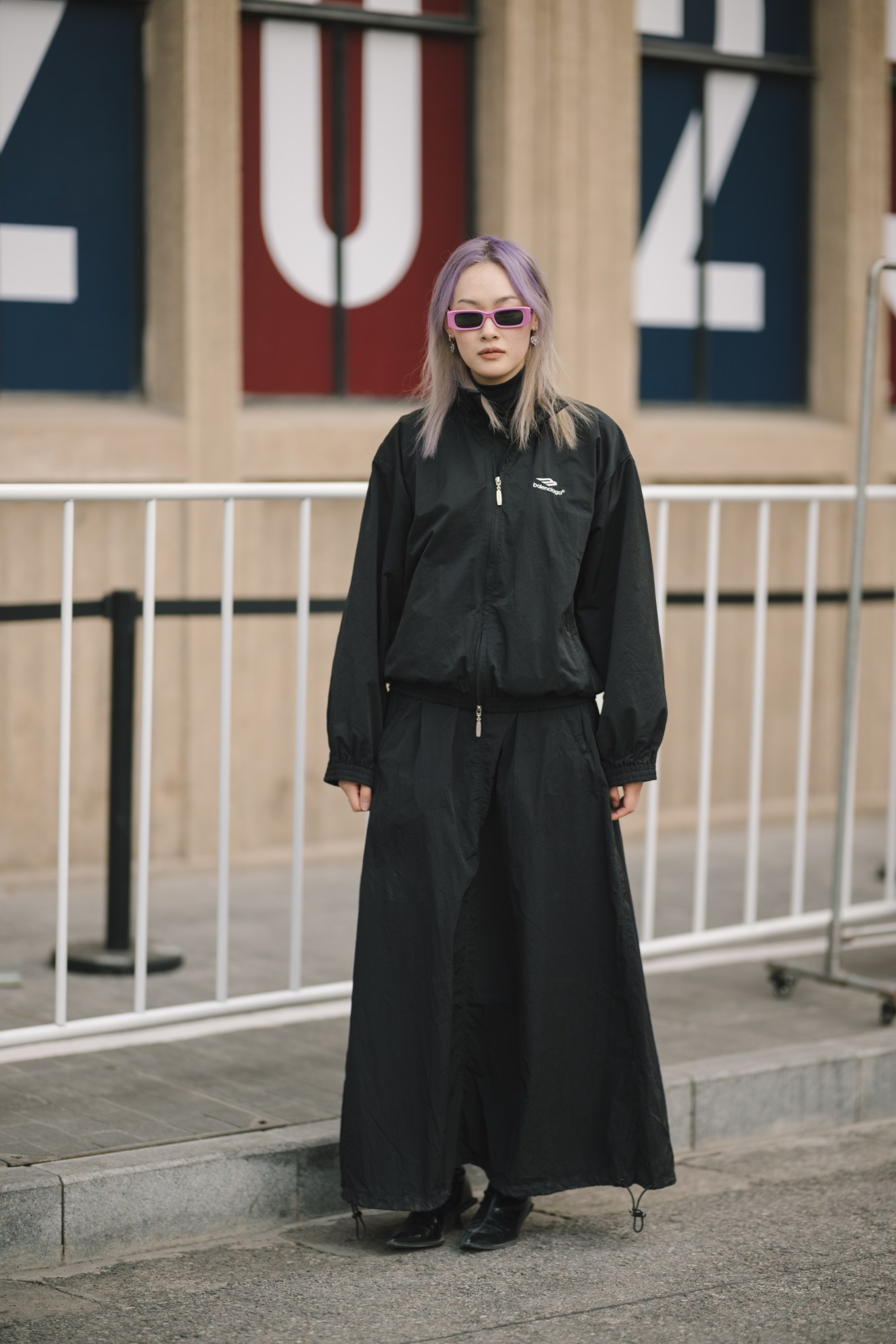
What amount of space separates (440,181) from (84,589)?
2282 millimetres

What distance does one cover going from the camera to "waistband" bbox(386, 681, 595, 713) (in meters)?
4.31

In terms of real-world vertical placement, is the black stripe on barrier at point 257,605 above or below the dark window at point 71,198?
below

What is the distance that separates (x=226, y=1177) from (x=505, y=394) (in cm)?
181

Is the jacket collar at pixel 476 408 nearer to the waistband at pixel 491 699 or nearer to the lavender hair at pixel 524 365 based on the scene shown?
the lavender hair at pixel 524 365

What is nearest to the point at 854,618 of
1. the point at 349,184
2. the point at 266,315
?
the point at 266,315

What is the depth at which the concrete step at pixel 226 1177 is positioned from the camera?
421 cm

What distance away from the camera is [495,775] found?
4348mm

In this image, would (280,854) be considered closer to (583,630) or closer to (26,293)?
(26,293)

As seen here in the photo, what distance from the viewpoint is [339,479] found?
7.74 m

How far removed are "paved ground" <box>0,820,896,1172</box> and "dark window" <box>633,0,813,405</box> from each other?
2.23 metres

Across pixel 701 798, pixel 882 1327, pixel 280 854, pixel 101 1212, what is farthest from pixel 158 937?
pixel 882 1327

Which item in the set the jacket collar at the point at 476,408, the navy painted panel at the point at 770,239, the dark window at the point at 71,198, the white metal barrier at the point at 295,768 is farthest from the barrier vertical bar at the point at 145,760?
the navy painted panel at the point at 770,239

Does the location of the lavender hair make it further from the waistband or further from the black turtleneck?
the waistband

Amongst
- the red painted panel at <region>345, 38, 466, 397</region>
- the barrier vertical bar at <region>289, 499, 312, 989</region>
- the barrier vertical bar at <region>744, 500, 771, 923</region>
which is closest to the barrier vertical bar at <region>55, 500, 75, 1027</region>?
the barrier vertical bar at <region>289, 499, 312, 989</region>
